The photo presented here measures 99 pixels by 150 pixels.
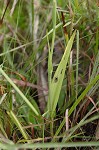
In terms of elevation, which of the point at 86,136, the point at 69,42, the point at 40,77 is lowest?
the point at 86,136

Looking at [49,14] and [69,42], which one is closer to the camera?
[69,42]

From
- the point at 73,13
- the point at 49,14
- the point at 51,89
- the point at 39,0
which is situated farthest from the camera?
the point at 39,0

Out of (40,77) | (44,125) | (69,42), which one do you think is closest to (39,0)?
(40,77)

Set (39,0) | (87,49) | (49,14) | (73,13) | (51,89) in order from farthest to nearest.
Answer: (39,0) < (49,14) < (87,49) < (73,13) < (51,89)

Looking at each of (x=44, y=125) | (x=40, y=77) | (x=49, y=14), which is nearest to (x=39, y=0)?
(x=49, y=14)

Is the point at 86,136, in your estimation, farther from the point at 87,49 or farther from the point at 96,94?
the point at 87,49

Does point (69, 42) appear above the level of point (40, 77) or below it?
above
